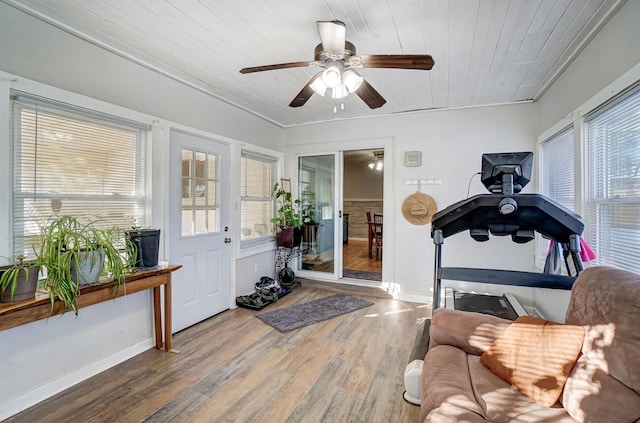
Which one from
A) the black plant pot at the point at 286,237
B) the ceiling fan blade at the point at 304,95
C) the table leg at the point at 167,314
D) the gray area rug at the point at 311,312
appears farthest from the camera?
the black plant pot at the point at 286,237

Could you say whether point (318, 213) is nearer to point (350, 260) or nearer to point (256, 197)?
point (256, 197)

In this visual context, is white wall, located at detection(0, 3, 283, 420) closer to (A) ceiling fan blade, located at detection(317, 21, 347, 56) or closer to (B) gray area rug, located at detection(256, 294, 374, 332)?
(B) gray area rug, located at detection(256, 294, 374, 332)

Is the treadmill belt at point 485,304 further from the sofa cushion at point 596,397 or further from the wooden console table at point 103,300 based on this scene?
the wooden console table at point 103,300

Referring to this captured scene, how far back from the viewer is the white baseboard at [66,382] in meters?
Answer: 1.80

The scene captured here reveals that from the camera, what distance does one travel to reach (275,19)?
196 centimetres

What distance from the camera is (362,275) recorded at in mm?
4871

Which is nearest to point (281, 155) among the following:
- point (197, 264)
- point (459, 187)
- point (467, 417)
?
point (197, 264)

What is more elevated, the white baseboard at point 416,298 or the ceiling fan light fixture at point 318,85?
the ceiling fan light fixture at point 318,85

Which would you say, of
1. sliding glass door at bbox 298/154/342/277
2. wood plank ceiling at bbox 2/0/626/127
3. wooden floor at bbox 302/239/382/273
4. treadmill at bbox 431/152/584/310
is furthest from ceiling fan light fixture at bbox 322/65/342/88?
wooden floor at bbox 302/239/382/273

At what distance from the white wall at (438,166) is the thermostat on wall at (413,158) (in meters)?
0.06

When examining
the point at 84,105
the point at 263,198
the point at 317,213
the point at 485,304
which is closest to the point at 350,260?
the point at 317,213

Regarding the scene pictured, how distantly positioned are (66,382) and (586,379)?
3.08 m

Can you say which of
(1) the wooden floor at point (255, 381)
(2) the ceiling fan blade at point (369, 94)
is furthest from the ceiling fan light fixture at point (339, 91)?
(1) the wooden floor at point (255, 381)

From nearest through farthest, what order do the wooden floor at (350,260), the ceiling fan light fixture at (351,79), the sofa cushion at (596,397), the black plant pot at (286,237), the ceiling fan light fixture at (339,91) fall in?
the sofa cushion at (596,397) < the ceiling fan light fixture at (351,79) < the ceiling fan light fixture at (339,91) < the black plant pot at (286,237) < the wooden floor at (350,260)
